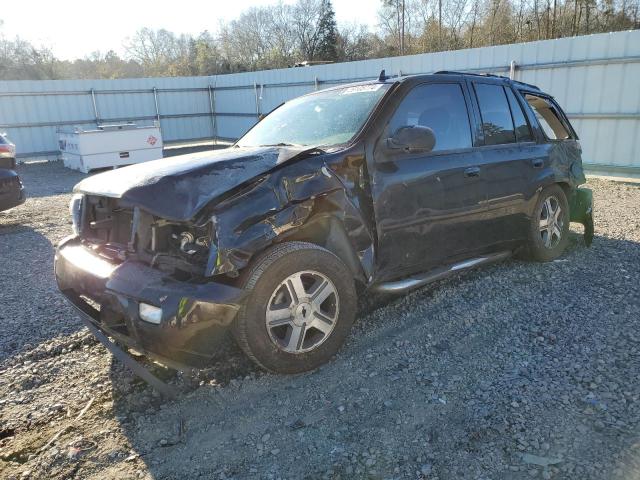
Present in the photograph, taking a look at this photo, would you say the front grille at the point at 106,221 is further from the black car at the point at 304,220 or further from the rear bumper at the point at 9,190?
the rear bumper at the point at 9,190

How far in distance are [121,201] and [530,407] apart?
8.61ft

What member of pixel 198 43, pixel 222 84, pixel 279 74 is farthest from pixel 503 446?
pixel 198 43

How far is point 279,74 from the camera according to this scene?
17.5 m

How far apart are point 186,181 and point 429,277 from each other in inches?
80.1

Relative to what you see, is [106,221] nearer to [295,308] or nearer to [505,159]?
[295,308]

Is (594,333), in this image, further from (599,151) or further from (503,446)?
(599,151)

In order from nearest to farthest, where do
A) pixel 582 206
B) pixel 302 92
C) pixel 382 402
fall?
pixel 382 402
pixel 582 206
pixel 302 92

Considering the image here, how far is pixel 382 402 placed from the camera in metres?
2.82

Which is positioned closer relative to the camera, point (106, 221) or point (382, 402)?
point (382, 402)

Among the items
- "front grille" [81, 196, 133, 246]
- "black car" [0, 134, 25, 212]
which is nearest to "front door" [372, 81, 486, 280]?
"front grille" [81, 196, 133, 246]

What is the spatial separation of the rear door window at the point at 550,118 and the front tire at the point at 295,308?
3450 millimetres

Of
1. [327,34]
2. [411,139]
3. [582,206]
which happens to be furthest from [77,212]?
[327,34]

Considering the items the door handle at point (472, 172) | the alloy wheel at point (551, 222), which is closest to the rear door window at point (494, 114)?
the door handle at point (472, 172)

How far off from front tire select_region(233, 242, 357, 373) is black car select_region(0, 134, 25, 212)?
6.26 m
